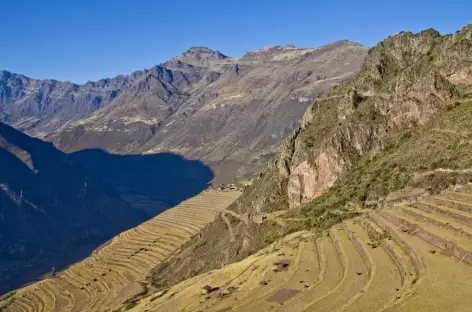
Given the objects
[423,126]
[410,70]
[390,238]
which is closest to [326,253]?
[390,238]

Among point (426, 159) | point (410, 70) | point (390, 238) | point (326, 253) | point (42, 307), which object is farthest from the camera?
point (42, 307)

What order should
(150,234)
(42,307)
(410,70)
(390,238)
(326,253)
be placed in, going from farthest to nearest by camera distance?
(150,234) → (42,307) → (410,70) → (326,253) → (390,238)

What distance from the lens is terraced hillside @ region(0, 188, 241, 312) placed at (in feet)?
338

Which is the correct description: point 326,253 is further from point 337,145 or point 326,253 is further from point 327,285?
point 337,145

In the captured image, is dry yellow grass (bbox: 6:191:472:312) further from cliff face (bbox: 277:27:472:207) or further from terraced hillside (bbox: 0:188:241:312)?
terraced hillside (bbox: 0:188:241:312)

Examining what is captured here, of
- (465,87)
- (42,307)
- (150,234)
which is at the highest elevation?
(465,87)

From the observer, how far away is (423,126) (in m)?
69.4

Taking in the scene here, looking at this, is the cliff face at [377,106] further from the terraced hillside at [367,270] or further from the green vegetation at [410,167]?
the terraced hillside at [367,270]

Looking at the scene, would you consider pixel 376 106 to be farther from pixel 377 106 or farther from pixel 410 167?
pixel 410 167

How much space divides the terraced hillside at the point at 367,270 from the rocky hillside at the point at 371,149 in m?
6.18

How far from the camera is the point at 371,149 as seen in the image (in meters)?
75.8

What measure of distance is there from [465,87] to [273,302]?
1796 inches

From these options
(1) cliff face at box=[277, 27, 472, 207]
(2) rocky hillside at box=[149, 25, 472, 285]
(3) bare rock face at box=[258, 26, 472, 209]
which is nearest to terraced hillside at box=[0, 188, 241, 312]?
(2) rocky hillside at box=[149, 25, 472, 285]

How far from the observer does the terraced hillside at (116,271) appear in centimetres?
10294
